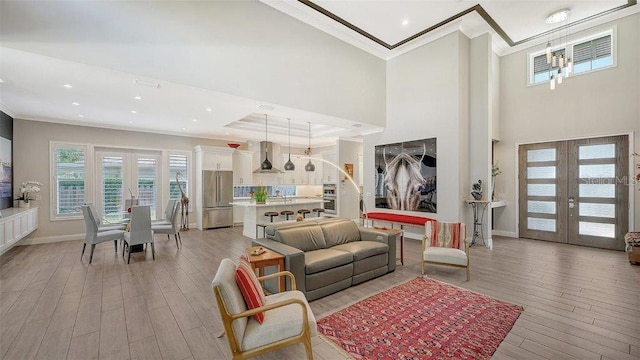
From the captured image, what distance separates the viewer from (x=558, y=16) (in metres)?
5.21

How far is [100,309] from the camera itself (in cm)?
298

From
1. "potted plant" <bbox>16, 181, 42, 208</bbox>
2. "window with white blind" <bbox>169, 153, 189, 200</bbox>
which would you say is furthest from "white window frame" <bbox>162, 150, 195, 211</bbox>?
"potted plant" <bbox>16, 181, 42, 208</bbox>

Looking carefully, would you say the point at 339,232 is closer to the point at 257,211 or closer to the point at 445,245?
the point at 445,245

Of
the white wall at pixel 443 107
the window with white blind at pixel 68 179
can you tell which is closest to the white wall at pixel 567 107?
the white wall at pixel 443 107

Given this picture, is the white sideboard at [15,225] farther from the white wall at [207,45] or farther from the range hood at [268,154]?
the range hood at [268,154]

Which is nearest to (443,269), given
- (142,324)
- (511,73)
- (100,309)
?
(142,324)

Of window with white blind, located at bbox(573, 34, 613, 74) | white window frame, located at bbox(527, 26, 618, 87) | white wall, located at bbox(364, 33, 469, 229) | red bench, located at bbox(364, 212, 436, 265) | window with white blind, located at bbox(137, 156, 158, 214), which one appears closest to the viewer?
white window frame, located at bbox(527, 26, 618, 87)

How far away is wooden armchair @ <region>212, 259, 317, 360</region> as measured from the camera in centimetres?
180

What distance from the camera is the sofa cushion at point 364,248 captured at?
3684 millimetres

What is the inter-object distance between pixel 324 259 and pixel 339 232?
40.5 inches

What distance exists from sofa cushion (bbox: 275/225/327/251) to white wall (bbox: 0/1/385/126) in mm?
2335

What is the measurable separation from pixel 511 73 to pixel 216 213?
9.02 m

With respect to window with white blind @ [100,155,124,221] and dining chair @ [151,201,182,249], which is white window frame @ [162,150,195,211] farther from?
dining chair @ [151,201,182,249]

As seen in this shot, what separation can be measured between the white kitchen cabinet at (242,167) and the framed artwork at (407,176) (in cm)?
444
